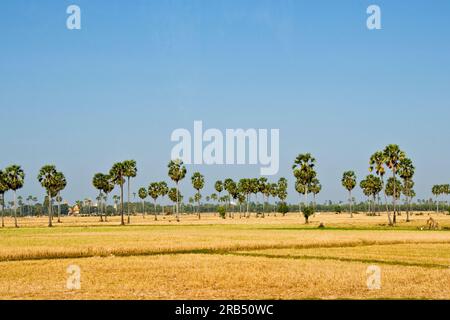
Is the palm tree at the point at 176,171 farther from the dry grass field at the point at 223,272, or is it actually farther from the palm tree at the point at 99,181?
the dry grass field at the point at 223,272

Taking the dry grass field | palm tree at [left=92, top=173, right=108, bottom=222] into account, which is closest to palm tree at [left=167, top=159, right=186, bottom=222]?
palm tree at [left=92, top=173, right=108, bottom=222]

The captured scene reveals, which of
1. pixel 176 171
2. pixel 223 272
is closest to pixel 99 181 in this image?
pixel 176 171

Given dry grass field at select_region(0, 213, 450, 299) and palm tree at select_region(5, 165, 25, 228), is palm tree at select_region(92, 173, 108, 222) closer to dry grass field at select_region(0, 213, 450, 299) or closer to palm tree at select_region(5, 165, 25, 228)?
palm tree at select_region(5, 165, 25, 228)

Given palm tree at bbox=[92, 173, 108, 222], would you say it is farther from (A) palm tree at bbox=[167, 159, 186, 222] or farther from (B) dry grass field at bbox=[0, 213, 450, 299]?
(B) dry grass field at bbox=[0, 213, 450, 299]

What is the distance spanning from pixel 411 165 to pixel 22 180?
344ft

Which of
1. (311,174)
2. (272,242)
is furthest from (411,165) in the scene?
(272,242)

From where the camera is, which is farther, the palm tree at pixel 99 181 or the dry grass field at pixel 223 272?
the palm tree at pixel 99 181

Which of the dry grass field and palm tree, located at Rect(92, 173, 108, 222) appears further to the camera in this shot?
palm tree, located at Rect(92, 173, 108, 222)

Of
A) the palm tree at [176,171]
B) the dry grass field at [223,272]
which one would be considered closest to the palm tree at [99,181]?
the palm tree at [176,171]

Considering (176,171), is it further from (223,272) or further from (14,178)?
(223,272)

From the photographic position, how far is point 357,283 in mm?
30000

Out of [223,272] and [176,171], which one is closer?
[223,272]
